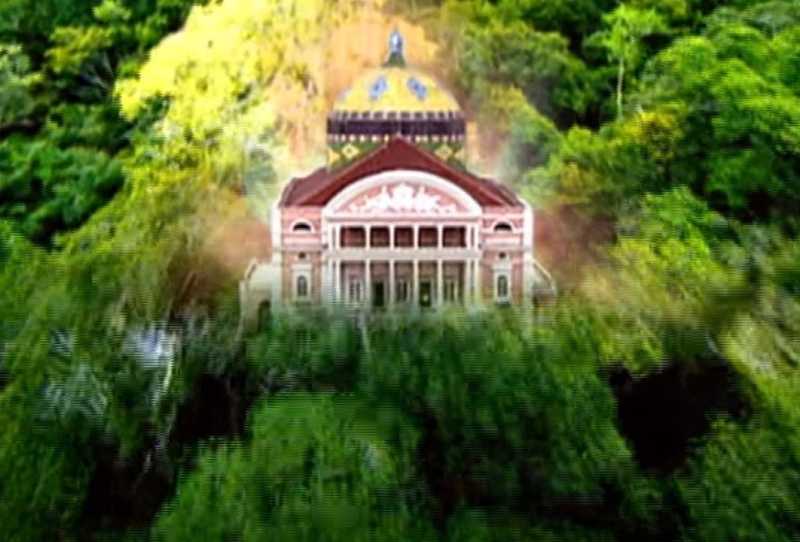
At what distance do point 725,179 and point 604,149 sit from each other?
0.84 feet

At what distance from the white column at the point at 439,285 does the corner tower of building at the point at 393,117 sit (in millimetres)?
211

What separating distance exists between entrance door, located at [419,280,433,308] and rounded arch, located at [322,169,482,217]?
0.16 m

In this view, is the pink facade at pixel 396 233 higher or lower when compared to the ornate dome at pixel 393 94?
lower

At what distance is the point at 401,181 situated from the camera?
306 centimetres

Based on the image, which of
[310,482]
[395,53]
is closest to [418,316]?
[310,482]

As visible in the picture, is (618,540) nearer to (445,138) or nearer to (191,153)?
(445,138)

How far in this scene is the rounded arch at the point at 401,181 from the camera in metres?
3.06

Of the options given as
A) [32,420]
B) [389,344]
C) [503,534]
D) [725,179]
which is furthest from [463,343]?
[32,420]

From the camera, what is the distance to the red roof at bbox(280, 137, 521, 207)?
120 inches

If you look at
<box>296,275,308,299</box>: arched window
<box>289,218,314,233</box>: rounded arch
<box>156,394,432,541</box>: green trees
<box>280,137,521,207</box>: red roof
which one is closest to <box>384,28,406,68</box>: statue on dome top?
<box>280,137,521,207</box>: red roof

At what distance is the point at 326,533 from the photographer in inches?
116

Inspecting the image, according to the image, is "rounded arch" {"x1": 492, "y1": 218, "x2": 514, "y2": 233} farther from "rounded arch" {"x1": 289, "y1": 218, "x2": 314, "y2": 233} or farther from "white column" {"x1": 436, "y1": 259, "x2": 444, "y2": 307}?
"rounded arch" {"x1": 289, "y1": 218, "x2": 314, "y2": 233}

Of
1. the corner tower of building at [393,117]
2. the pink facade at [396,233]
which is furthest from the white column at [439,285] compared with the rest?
the corner tower of building at [393,117]

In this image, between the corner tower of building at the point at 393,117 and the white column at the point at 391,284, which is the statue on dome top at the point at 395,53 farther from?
the white column at the point at 391,284
